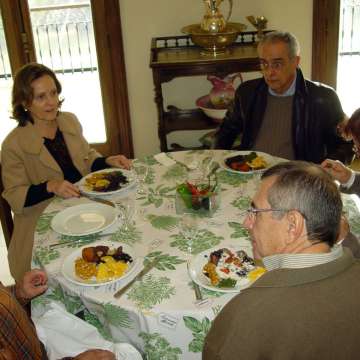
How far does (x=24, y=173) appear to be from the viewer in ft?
8.09

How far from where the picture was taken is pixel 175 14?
12.4 feet

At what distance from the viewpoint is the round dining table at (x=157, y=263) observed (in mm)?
1518

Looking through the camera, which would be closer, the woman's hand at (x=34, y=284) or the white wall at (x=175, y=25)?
the woman's hand at (x=34, y=284)

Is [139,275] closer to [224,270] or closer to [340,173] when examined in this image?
[224,270]

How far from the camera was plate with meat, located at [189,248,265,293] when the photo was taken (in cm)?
158

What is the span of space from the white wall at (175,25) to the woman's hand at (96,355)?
2.71 meters

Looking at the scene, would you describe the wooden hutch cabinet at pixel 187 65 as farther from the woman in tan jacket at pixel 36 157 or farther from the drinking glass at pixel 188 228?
the drinking glass at pixel 188 228

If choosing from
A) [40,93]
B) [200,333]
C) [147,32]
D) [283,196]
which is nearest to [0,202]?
[40,93]

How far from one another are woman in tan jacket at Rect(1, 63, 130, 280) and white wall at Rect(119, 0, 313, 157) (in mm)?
1348

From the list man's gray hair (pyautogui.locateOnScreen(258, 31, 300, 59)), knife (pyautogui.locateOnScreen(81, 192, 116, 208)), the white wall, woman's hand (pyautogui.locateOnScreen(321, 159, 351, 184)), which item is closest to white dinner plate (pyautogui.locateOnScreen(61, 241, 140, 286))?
knife (pyautogui.locateOnScreen(81, 192, 116, 208))

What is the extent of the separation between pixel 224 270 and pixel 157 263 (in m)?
0.23

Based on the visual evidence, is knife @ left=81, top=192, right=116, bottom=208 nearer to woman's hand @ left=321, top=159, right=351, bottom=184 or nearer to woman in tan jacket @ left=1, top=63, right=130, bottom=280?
woman in tan jacket @ left=1, top=63, right=130, bottom=280

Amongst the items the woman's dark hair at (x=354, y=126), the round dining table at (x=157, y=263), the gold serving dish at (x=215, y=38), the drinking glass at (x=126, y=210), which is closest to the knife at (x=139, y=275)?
the round dining table at (x=157, y=263)

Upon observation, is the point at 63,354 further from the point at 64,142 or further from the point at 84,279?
the point at 64,142
